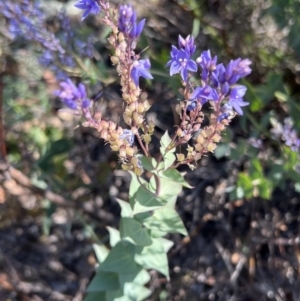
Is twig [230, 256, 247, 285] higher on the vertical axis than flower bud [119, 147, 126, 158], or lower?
lower

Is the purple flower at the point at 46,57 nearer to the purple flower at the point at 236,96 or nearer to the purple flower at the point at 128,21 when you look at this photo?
the purple flower at the point at 128,21

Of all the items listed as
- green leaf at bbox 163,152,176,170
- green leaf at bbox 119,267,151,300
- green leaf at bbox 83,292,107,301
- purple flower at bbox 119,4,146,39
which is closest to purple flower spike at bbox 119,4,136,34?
purple flower at bbox 119,4,146,39

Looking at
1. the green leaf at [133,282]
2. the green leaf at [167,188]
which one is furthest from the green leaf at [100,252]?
the green leaf at [167,188]

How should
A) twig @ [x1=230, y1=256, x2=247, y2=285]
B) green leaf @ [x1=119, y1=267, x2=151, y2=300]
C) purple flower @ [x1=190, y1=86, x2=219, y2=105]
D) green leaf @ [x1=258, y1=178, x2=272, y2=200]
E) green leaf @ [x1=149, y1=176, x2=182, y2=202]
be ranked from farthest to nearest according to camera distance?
twig @ [x1=230, y1=256, x2=247, y2=285]
green leaf @ [x1=258, y1=178, x2=272, y2=200]
green leaf @ [x1=119, y1=267, x2=151, y2=300]
green leaf @ [x1=149, y1=176, x2=182, y2=202]
purple flower @ [x1=190, y1=86, x2=219, y2=105]

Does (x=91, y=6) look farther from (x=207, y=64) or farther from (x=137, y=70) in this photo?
(x=207, y=64)

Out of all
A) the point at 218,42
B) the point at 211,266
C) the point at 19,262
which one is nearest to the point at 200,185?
the point at 211,266

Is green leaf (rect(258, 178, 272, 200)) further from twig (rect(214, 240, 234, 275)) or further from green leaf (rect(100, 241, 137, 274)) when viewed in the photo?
green leaf (rect(100, 241, 137, 274))

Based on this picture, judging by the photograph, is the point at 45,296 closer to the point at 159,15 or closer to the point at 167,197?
the point at 167,197
